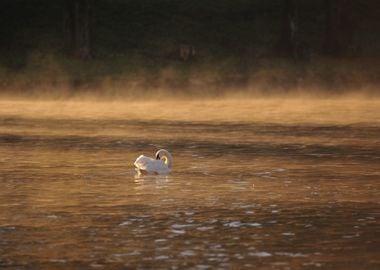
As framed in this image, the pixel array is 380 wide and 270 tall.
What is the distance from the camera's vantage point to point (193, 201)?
60.4ft

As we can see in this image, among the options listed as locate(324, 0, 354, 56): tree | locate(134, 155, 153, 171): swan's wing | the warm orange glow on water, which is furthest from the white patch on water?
locate(324, 0, 354, 56): tree

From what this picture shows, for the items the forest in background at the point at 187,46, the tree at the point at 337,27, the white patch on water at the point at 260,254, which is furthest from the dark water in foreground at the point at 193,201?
the tree at the point at 337,27

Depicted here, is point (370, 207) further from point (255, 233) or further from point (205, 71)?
point (205, 71)

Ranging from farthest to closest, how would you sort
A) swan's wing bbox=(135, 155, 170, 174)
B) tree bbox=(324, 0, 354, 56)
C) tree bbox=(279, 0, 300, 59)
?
tree bbox=(324, 0, 354, 56) → tree bbox=(279, 0, 300, 59) → swan's wing bbox=(135, 155, 170, 174)

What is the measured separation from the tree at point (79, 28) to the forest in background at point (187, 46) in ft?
0.12

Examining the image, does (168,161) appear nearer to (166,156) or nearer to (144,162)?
→ (166,156)

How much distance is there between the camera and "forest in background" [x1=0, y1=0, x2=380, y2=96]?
42938 millimetres

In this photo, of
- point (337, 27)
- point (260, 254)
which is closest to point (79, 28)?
point (337, 27)

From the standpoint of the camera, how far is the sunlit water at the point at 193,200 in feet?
46.0

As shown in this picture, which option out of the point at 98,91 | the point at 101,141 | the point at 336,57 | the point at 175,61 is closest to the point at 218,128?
the point at 101,141

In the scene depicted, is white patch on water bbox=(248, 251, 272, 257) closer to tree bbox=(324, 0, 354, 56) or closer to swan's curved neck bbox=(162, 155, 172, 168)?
swan's curved neck bbox=(162, 155, 172, 168)

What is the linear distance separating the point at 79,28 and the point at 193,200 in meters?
28.1

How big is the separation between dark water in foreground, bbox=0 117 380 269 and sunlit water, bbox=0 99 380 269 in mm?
24

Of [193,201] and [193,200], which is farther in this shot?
[193,200]
